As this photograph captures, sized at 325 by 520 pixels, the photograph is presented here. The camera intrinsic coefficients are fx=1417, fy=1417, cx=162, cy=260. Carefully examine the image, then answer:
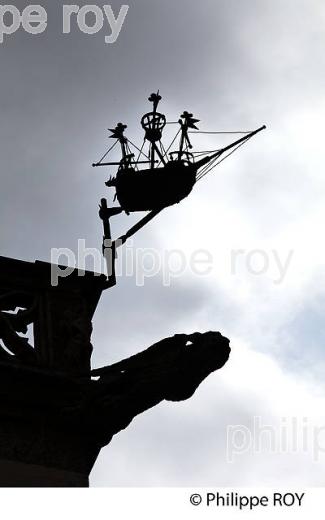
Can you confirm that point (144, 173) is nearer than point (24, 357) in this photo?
No

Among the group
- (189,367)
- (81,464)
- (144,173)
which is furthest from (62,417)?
(144,173)

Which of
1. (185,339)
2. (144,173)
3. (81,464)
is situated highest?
(144,173)

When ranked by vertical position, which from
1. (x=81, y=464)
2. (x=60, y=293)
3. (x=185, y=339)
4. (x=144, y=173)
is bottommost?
(x=81, y=464)

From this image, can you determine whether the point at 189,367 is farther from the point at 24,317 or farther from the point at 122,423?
the point at 24,317

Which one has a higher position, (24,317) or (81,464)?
(24,317)

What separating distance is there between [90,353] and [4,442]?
4.94 feet

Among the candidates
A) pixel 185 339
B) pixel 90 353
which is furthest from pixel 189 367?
pixel 90 353

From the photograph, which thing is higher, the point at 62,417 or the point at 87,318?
the point at 87,318

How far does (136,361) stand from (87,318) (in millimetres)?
1241

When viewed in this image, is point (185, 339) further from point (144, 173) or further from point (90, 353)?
point (144, 173)

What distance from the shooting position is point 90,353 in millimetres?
16312

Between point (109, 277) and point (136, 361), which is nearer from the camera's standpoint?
point (136, 361)

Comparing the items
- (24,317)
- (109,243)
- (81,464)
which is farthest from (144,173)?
(81,464)

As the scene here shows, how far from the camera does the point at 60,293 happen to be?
659 inches
